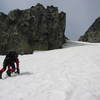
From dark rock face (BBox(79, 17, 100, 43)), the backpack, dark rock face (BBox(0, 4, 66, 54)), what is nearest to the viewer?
the backpack

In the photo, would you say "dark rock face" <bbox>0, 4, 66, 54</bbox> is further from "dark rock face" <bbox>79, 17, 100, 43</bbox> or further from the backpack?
"dark rock face" <bbox>79, 17, 100, 43</bbox>

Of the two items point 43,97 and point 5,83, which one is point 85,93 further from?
point 5,83

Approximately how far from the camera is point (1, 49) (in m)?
39.2

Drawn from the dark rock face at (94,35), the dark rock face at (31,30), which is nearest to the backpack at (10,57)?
the dark rock face at (31,30)

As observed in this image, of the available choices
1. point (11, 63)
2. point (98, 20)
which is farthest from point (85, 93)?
point (98, 20)

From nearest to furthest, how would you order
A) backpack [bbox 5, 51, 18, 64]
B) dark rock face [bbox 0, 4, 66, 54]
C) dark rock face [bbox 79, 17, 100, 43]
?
backpack [bbox 5, 51, 18, 64], dark rock face [bbox 0, 4, 66, 54], dark rock face [bbox 79, 17, 100, 43]

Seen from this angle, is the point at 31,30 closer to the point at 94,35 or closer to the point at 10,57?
the point at 10,57

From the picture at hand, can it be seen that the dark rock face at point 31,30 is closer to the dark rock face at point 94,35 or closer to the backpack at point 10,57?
the backpack at point 10,57

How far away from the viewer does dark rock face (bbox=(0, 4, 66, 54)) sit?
127ft

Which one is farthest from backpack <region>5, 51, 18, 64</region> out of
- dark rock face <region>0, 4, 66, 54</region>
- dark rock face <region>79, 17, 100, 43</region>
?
dark rock face <region>79, 17, 100, 43</region>

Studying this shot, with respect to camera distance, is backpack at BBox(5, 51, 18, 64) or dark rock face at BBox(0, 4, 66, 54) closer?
backpack at BBox(5, 51, 18, 64)

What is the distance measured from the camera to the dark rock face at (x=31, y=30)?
38656 millimetres

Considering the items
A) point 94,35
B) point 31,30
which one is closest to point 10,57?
point 31,30

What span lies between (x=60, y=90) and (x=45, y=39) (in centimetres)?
3010
